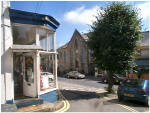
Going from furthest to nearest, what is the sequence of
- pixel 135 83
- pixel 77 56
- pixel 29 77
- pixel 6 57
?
pixel 77 56, pixel 135 83, pixel 29 77, pixel 6 57

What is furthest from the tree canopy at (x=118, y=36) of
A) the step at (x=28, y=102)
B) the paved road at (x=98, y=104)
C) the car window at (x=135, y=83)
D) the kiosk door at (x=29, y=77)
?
the step at (x=28, y=102)

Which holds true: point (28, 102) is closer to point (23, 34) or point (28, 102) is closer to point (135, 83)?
point (23, 34)

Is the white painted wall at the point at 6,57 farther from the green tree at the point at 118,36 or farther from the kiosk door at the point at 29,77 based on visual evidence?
the green tree at the point at 118,36

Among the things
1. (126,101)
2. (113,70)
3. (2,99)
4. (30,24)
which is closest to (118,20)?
(113,70)

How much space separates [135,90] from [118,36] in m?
3.79

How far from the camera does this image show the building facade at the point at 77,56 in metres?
31.0

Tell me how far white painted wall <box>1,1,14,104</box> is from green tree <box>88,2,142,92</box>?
606cm

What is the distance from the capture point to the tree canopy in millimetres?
9406

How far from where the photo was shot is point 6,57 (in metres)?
6.05

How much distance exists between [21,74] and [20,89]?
843mm

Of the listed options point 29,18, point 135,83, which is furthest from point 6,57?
point 135,83

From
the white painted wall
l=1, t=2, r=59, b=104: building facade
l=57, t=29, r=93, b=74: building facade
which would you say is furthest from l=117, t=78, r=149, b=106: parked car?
l=57, t=29, r=93, b=74: building facade

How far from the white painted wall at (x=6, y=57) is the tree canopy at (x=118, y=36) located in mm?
6056

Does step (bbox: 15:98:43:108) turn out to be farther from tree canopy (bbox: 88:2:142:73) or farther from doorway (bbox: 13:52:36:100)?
tree canopy (bbox: 88:2:142:73)
